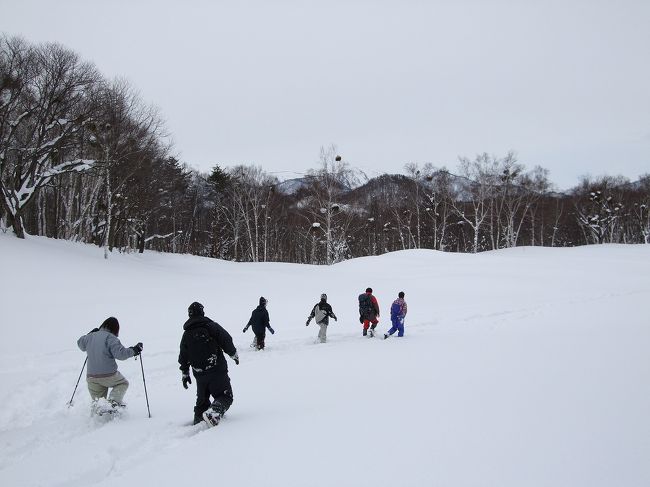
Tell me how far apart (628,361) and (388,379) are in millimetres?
4596

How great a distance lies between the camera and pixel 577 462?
3.82 meters

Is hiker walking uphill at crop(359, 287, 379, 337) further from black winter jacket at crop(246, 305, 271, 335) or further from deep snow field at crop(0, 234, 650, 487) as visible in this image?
black winter jacket at crop(246, 305, 271, 335)

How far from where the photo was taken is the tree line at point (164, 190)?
22938 mm

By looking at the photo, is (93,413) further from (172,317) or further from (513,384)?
(172,317)

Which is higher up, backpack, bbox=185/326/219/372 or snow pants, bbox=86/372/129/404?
backpack, bbox=185/326/219/372

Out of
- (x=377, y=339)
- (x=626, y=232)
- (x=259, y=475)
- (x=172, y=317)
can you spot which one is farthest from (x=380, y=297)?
(x=626, y=232)

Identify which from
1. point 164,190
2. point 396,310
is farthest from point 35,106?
point 396,310

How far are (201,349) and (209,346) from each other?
12 centimetres

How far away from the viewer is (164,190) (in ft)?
115

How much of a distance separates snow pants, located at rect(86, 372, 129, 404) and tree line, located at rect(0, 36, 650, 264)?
20706mm

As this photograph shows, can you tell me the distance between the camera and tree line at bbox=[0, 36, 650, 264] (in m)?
22.9

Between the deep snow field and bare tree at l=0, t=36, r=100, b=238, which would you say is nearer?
the deep snow field

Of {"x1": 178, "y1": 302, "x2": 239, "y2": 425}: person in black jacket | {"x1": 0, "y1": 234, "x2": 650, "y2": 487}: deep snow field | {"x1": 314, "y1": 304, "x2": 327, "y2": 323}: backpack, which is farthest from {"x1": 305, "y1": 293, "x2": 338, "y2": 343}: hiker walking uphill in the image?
{"x1": 178, "y1": 302, "x2": 239, "y2": 425}: person in black jacket

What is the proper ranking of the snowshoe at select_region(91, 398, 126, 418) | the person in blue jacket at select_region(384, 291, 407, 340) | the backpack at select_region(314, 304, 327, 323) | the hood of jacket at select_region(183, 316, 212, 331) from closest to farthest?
the hood of jacket at select_region(183, 316, 212, 331) → the snowshoe at select_region(91, 398, 126, 418) → the backpack at select_region(314, 304, 327, 323) → the person in blue jacket at select_region(384, 291, 407, 340)
